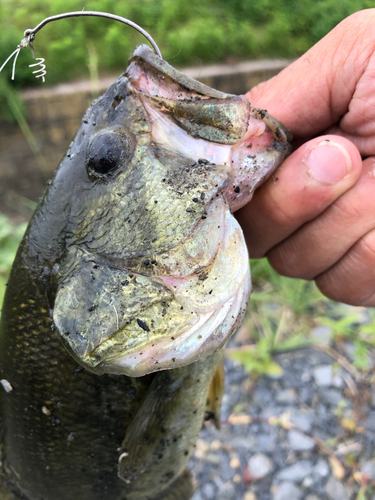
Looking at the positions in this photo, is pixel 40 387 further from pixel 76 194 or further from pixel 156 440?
pixel 76 194

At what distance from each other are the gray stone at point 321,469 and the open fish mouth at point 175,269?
2.11 metres

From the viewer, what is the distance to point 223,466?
266 cm

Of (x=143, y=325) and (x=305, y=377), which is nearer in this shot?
(x=143, y=325)

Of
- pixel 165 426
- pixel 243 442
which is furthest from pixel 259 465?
pixel 165 426

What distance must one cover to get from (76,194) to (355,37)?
1.12m

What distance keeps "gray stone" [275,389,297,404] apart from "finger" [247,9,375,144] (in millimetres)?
2064

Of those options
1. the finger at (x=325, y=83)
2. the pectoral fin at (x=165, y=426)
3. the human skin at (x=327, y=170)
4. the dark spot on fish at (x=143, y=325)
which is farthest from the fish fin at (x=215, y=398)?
the finger at (x=325, y=83)

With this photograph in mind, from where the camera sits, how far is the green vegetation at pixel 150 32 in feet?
14.0

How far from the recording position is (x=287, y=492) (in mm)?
2436

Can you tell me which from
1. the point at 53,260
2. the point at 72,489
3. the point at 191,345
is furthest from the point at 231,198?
the point at 72,489

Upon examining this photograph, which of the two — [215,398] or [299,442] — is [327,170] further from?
[299,442]

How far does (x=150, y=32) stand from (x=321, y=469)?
4298 mm

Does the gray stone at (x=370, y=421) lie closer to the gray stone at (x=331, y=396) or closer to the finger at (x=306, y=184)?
the gray stone at (x=331, y=396)

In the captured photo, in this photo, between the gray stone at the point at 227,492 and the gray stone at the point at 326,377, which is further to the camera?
the gray stone at the point at 326,377
